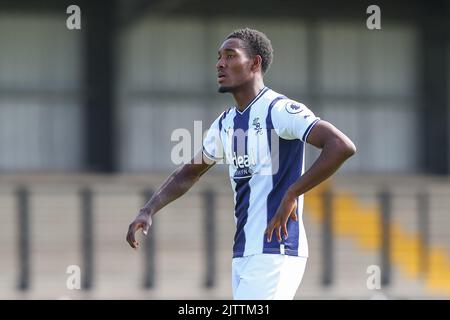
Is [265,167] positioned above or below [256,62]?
below

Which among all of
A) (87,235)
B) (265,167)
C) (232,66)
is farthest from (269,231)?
(87,235)

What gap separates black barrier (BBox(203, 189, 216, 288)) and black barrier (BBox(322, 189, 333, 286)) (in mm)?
1495

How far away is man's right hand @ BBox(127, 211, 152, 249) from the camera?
6.24 meters

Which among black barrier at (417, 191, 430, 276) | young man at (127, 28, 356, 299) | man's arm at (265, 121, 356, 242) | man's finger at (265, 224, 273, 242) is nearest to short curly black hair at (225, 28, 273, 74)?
young man at (127, 28, 356, 299)

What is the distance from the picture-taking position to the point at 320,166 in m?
5.72

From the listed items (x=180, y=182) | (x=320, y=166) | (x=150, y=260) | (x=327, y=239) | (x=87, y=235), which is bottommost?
(x=150, y=260)

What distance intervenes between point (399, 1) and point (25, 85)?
317 inches

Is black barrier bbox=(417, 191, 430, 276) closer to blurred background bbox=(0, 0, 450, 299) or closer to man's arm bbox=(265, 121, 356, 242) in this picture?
blurred background bbox=(0, 0, 450, 299)

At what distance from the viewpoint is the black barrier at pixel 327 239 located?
15.2 meters

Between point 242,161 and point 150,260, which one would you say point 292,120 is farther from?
point 150,260

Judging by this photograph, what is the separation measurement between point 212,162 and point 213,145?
0.11 m

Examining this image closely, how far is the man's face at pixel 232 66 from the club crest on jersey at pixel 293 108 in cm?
30

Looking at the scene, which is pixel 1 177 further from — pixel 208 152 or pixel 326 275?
pixel 208 152
